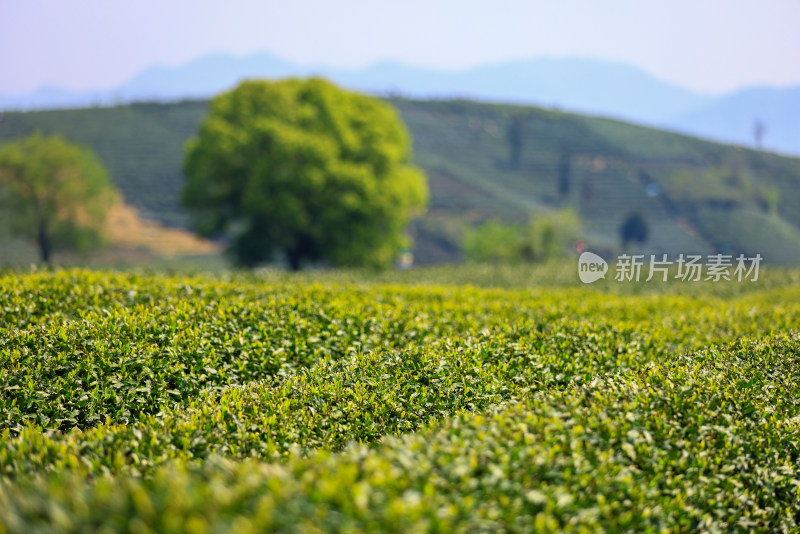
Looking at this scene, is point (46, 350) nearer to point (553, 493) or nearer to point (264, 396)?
point (264, 396)

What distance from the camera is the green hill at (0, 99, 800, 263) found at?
3492 inches

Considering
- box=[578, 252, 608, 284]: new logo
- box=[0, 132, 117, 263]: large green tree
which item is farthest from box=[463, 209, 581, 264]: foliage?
box=[0, 132, 117, 263]: large green tree

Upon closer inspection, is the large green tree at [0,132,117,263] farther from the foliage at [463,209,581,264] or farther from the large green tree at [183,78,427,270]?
the foliage at [463,209,581,264]

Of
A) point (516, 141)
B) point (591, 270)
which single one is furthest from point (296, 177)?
point (516, 141)

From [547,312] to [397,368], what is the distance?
17.3ft

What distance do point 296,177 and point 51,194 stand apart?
28419 millimetres

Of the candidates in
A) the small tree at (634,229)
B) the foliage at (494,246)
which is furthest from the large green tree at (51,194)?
the small tree at (634,229)

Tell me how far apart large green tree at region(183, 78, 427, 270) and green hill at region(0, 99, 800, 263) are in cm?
3919

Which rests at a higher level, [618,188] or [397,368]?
[618,188]

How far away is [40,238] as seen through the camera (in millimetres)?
52875

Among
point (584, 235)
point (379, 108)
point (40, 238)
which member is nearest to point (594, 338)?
point (379, 108)

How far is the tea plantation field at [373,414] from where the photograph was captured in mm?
4336

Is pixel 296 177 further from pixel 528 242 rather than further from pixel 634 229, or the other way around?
Result: pixel 634 229

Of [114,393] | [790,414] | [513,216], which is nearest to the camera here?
[790,414]
